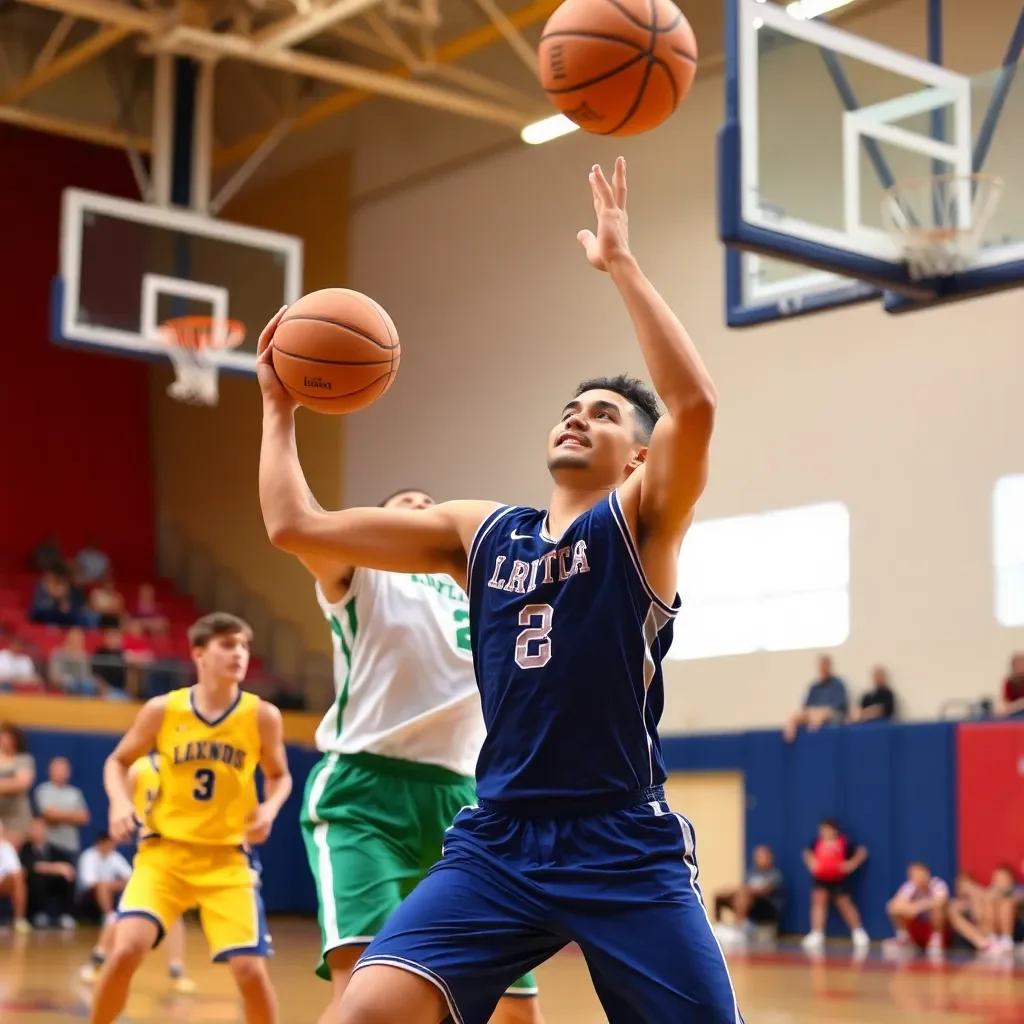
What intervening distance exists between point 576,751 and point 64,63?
1755cm

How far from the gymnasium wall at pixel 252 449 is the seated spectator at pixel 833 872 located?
8.58m

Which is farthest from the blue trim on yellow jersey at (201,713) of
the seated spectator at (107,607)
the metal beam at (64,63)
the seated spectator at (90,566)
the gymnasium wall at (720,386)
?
the seated spectator at (90,566)

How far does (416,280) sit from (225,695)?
15167 mm

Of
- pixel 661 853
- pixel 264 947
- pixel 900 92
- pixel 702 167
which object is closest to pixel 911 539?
pixel 702 167

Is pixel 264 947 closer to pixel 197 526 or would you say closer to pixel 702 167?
pixel 702 167

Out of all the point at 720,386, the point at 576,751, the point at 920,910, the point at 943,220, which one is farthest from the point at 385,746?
the point at 720,386

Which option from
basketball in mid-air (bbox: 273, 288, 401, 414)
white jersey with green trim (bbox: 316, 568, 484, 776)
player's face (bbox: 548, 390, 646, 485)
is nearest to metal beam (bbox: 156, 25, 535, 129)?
Result: white jersey with green trim (bbox: 316, 568, 484, 776)

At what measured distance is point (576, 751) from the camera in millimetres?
3473

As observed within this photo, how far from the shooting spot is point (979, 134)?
898cm

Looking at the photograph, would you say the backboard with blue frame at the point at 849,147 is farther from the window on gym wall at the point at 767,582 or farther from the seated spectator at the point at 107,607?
the seated spectator at the point at 107,607

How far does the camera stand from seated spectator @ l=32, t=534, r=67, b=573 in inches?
862

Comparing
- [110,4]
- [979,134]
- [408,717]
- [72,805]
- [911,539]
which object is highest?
[110,4]

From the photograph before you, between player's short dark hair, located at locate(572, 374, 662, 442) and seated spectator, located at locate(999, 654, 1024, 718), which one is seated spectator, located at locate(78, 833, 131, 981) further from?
player's short dark hair, located at locate(572, 374, 662, 442)

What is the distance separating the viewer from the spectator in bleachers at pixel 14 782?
15.8 metres
